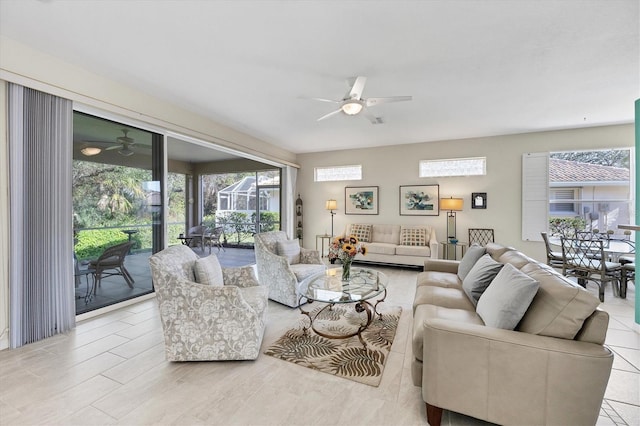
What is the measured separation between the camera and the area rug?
2172 millimetres

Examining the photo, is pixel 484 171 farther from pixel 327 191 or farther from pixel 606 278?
pixel 327 191

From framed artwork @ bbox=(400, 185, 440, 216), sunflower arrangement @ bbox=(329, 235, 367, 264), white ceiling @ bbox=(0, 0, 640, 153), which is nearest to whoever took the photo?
white ceiling @ bbox=(0, 0, 640, 153)

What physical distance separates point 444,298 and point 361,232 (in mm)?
3934

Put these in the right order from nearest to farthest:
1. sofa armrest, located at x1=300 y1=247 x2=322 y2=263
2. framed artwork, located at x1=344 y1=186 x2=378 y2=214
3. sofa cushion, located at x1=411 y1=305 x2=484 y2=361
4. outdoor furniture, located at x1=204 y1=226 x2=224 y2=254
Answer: sofa cushion, located at x1=411 y1=305 x2=484 y2=361 → sofa armrest, located at x1=300 y1=247 x2=322 y2=263 → framed artwork, located at x1=344 y1=186 x2=378 y2=214 → outdoor furniture, located at x1=204 y1=226 x2=224 y2=254

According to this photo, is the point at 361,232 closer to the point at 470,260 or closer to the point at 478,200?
the point at 478,200

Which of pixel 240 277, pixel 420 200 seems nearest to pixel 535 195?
pixel 420 200

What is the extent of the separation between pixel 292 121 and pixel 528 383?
434 cm

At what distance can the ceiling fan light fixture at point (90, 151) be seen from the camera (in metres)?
3.14

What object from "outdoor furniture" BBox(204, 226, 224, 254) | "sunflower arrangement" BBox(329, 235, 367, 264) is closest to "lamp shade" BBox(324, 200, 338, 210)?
"outdoor furniture" BBox(204, 226, 224, 254)

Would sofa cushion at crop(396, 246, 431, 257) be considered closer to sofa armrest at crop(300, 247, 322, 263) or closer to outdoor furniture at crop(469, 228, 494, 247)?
outdoor furniture at crop(469, 228, 494, 247)

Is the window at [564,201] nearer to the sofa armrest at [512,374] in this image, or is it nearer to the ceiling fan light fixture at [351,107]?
the ceiling fan light fixture at [351,107]

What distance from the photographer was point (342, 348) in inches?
98.0

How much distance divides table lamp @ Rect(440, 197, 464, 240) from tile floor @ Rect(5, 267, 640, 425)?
317 centimetres

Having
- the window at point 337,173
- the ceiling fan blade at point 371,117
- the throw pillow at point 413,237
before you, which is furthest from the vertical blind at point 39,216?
the throw pillow at point 413,237
